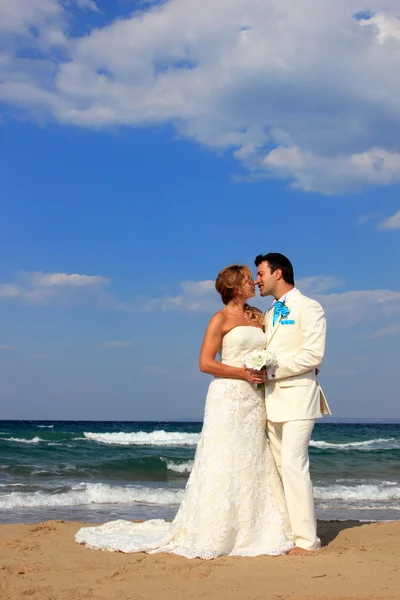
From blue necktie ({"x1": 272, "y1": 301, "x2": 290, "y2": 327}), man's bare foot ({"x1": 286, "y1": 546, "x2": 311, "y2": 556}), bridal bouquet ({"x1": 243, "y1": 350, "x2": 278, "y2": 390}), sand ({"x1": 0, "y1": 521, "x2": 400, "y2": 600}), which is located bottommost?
sand ({"x1": 0, "y1": 521, "x2": 400, "y2": 600})

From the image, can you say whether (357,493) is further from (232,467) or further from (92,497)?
(232,467)

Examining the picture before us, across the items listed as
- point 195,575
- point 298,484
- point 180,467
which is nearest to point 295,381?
point 298,484

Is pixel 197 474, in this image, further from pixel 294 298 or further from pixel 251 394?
pixel 294 298

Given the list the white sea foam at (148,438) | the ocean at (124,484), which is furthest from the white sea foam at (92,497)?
the white sea foam at (148,438)

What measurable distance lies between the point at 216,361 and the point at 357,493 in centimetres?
781

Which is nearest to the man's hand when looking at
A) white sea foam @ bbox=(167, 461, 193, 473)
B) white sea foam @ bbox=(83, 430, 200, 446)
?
white sea foam @ bbox=(167, 461, 193, 473)

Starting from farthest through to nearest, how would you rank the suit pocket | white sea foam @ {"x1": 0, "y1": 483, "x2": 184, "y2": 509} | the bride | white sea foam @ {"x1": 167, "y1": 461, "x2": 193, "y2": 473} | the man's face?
white sea foam @ {"x1": 167, "y1": 461, "x2": 193, "y2": 473} < white sea foam @ {"x1": 0, "y1": 483, "x2": 184, "y2": 509} < the man's face < the suit pocket < the bride

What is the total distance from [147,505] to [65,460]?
304 inches

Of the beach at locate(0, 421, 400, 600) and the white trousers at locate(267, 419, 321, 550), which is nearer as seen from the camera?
the beach at locate(0, 421, 400, 600)

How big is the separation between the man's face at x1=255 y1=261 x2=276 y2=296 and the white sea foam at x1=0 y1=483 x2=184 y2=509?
6.22 metres

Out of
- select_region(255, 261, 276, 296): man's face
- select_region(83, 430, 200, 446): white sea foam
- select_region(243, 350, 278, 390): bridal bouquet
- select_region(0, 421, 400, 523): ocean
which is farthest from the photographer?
select_region(83, 430, 200, 446): white sea foam

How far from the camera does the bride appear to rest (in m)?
5.15

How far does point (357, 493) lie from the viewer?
1192cm

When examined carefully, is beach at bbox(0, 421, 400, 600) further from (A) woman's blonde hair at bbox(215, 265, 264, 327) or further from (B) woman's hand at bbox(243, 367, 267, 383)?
(A) woman's blonde hair at bbox(215, 265, 264, 327)
